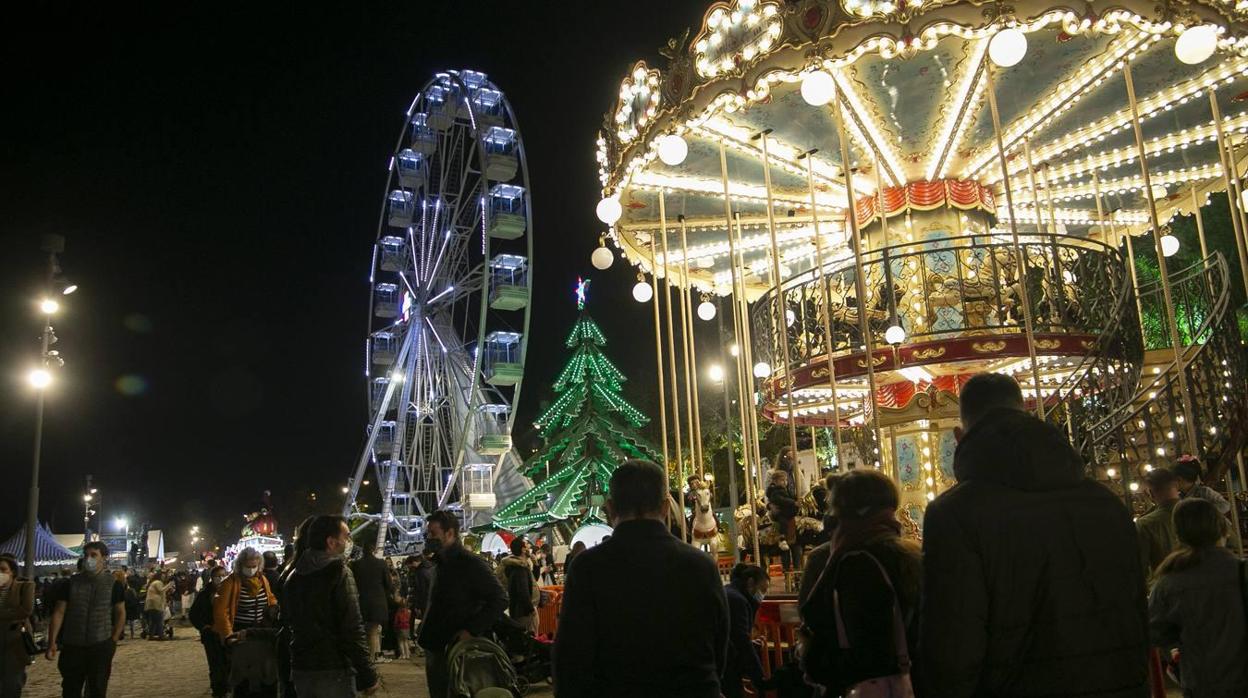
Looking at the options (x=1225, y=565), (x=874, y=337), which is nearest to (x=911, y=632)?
(x=1225, y=565)

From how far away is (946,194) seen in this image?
12539mm

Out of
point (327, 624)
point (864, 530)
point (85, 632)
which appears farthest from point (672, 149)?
point (864, 530)

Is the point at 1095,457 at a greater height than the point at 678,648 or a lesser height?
greater

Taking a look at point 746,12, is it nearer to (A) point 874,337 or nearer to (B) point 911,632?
(A) point 874,337

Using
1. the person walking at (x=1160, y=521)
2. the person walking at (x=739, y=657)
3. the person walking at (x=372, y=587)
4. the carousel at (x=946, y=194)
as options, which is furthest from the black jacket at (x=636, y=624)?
the person walking at (x=372, y=587)

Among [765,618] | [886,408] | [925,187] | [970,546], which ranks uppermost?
[925,187]

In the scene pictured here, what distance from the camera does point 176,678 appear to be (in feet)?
41.0

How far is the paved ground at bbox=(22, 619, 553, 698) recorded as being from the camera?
1056 cm

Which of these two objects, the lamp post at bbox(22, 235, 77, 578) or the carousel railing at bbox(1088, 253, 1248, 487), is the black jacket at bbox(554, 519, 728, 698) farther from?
the lamp post at bbox(22, 235, 77, 578)

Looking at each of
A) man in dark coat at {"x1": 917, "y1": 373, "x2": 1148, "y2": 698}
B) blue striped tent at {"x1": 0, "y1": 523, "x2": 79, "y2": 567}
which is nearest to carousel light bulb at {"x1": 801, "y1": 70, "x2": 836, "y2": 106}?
man in dark coat at {"x1": 917, "y1": 373, "x2": 1148, "y2": 698}

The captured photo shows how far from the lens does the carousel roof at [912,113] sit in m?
8.05

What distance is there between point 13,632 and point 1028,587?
7.73m

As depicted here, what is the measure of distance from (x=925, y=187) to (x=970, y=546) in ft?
36.4

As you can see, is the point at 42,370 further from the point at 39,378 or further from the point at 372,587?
the point at 372,587
